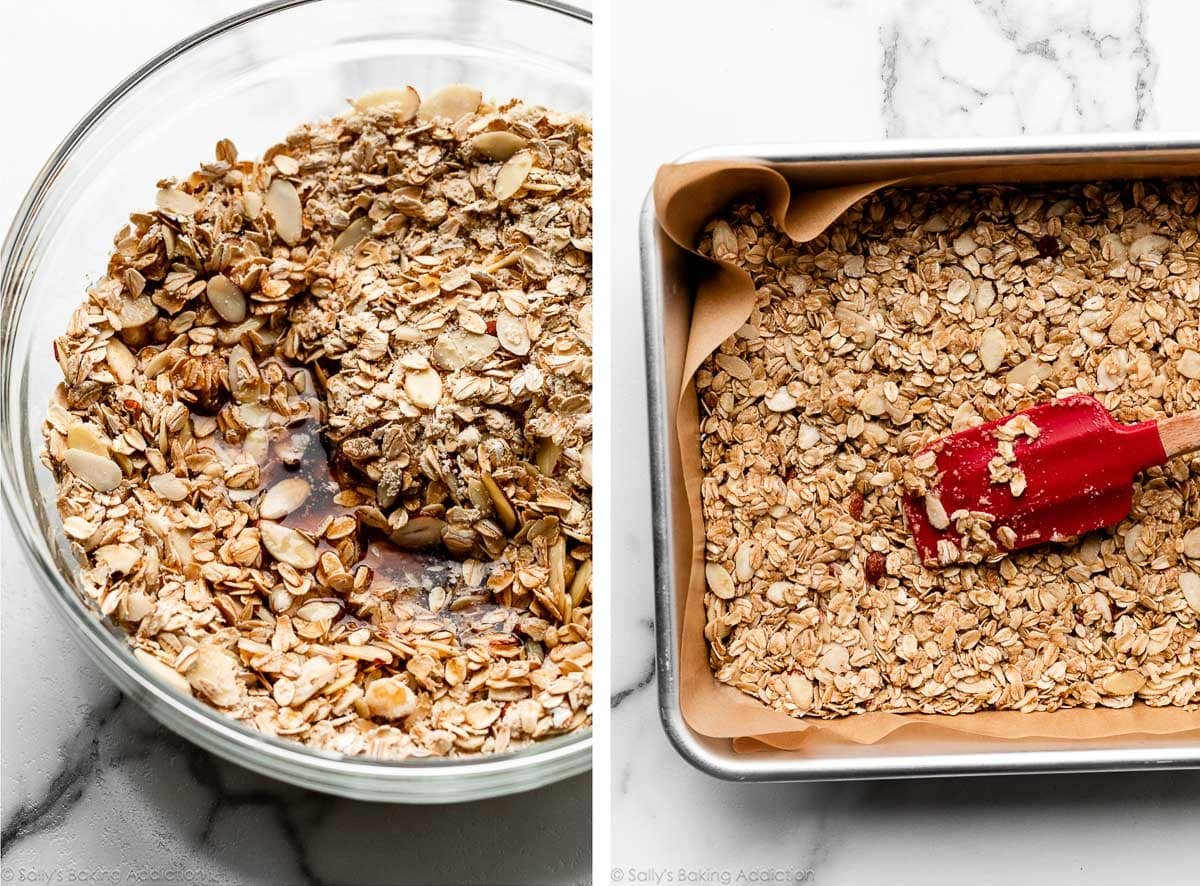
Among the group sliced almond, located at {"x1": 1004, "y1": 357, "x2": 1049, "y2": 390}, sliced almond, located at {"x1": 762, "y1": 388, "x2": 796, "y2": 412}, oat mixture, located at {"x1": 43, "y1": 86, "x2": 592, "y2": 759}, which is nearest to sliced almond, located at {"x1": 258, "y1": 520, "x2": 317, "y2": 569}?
oat mixture, located at {"x1": 43, "y1": 86, "x2": 592, "y2": 759}

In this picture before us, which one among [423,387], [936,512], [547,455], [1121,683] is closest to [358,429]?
[423,387]

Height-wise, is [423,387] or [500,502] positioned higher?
[423,387]

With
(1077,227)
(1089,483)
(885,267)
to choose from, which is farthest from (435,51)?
(1089,483)

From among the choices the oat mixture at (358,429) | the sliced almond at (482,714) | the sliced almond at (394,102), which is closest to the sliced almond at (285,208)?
the oat mixture at (358,429)

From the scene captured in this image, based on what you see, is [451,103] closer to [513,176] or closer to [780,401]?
[513,176]

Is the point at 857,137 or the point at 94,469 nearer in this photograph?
the point at 94,469
